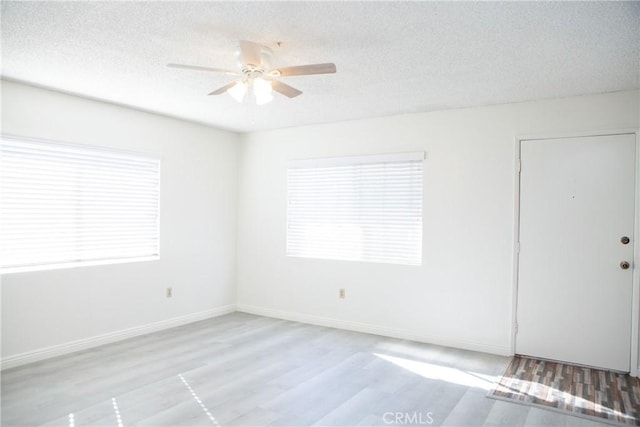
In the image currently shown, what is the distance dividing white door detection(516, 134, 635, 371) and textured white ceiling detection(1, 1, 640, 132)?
1.98 feet

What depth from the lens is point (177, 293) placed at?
5203 millimetres

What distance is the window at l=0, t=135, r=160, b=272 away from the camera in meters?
3.82

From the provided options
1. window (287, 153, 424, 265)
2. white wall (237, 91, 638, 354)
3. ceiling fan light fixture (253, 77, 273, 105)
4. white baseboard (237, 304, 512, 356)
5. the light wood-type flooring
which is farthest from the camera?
window (287, 153, 424, 265)

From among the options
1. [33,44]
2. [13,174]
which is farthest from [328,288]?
[33,44]

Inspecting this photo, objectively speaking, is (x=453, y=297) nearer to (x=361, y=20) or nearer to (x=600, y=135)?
(x=600, y=135)

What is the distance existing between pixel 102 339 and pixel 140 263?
845 mm

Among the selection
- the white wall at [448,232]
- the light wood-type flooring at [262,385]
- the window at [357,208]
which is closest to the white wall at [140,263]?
the light wood-type flooring at [262,385]

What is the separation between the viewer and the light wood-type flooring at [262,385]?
2.87 metres

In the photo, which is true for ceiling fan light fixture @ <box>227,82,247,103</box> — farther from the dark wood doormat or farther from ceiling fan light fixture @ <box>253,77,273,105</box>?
the dark wood doormat

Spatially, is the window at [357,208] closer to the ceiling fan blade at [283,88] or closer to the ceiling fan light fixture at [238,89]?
the ceiling fan blade at [283,88]

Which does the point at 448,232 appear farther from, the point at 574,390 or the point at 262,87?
the point at 262,87

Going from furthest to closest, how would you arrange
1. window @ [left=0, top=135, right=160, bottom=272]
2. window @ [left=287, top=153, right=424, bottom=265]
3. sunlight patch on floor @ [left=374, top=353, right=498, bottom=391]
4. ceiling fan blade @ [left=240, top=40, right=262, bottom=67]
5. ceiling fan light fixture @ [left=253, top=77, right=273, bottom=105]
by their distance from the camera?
window @ [left=287, top=153, right=424, bottom=265], window @ [left=0, top=135, right=160, bottom=272], sunlight patch on floor @ [left=374, top=353, right=498, bottom=391], ceiling fan light fixture @ [left=253, top=77, right=273, bottom=105], ceiling fan blade @ [left=240, top=40, right=262, bottom=67]

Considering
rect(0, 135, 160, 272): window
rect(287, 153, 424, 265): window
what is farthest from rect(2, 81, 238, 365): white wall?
rect(287, 153, 424, 265): window

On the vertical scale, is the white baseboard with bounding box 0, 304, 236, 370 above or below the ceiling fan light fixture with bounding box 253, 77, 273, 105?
below
